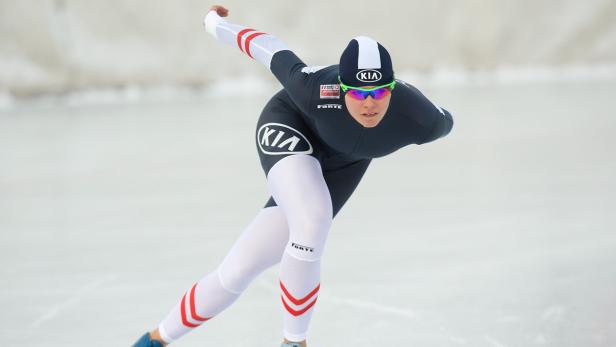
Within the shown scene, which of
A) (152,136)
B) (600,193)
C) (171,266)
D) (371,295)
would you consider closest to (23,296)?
(171,266)

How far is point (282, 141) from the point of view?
2.28 m

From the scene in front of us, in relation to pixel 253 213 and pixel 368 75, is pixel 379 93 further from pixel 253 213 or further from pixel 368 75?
pixel 253 213

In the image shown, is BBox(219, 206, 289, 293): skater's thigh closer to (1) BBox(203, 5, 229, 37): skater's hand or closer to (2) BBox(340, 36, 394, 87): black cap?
(2) BBox(340, 36, 394, 87): black cap

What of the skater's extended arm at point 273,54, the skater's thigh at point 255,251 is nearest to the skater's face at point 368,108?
the skater's extended arm at point 273,54

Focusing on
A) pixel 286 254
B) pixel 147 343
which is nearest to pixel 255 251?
pixel 286 254

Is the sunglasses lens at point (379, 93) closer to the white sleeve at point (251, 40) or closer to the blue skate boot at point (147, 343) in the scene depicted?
the white sleeve at point (251, 40)

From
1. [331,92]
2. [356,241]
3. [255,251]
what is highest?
[356,241]

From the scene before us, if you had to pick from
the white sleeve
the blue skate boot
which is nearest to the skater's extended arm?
the white sleeve

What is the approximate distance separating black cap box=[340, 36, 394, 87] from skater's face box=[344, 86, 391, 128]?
5 centimetres

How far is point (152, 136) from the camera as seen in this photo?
802 centimetres

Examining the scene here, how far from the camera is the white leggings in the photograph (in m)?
2.08

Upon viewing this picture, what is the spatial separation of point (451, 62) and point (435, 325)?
1344 centimetres

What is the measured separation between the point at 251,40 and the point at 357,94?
0.56 meters

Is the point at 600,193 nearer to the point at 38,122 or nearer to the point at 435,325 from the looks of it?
the point at 435,325
